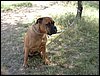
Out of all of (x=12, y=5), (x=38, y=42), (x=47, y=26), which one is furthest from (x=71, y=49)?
(x=12, y=5)

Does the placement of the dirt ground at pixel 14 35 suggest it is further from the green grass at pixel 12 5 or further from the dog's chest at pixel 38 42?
the dog's chest at pixel 38 42

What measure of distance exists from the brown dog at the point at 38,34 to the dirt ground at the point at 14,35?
1.18 ft

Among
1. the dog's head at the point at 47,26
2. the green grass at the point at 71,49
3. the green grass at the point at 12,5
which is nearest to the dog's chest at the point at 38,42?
the dog's head at the point at 47,26

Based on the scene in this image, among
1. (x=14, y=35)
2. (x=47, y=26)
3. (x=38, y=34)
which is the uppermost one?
(x=47, y=26)

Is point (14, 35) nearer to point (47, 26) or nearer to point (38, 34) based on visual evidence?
point (38, 34)

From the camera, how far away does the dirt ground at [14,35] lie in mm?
5224

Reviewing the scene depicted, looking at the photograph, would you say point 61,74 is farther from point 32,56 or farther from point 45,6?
point 45,6

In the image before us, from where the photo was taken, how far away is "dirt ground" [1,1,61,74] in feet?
17.1

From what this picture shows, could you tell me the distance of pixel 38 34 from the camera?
16.2ft

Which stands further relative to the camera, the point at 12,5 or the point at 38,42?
the point at 12,5

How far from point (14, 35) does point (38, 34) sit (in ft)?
6.54

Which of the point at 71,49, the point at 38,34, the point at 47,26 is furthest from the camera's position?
the point at 71,49

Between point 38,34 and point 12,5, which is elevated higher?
point 12,5

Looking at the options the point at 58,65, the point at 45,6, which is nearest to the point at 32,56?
the point at 58,65
